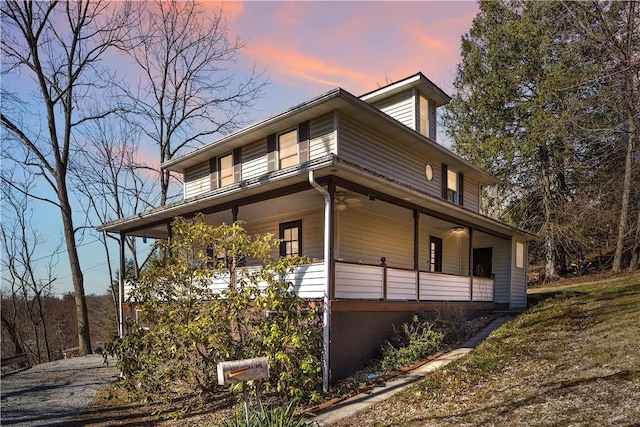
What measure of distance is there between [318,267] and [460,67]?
23140 millimetres

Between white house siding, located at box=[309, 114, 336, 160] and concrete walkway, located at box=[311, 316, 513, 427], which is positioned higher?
white house siding, located at box=[309, 114, 336, 160]

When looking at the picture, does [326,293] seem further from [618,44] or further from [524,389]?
[618,44]

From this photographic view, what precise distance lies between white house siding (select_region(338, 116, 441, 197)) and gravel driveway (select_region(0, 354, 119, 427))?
8.73 m

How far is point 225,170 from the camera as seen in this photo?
594 inches

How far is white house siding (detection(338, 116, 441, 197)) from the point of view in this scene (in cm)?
1191

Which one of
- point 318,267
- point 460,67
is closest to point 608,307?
point 318,267

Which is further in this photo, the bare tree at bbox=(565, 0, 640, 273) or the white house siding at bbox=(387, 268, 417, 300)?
the white house siding at bbox=(387, 268, 417, 300)

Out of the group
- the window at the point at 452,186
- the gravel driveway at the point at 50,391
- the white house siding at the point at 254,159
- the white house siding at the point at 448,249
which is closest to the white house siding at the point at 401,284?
the white house siding at the point at 448,249

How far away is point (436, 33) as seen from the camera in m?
14.6

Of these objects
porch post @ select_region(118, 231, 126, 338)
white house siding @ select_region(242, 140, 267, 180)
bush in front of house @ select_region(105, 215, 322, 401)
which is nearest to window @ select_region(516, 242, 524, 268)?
white house siding @ select_region(242, 140, 267, 180)

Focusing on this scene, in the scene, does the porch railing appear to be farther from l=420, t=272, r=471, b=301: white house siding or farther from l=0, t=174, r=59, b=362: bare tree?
l=0, t=174, r=59, b=362: bare tree

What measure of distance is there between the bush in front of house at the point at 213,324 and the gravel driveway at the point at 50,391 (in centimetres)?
195

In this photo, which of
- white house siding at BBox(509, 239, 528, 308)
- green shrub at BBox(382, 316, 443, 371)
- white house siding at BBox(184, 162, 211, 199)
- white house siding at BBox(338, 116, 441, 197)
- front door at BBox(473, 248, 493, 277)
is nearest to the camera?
green shrub at BBox(382, 316, 443, 371)

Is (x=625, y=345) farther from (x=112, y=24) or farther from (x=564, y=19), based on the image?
(x=112, y=24)
